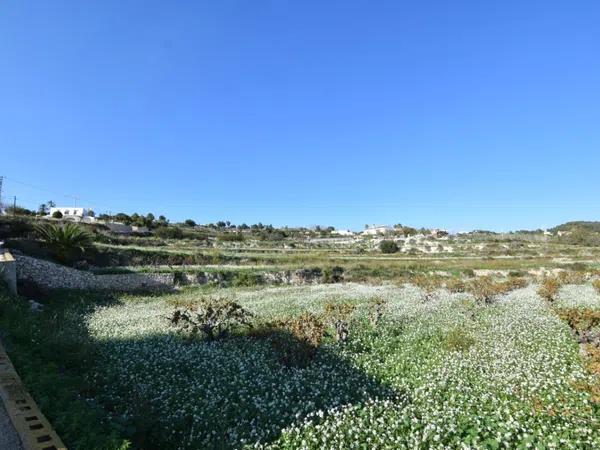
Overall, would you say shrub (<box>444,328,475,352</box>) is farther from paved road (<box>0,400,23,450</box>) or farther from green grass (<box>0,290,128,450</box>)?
paved road (<box>0,400,23,450</box>)

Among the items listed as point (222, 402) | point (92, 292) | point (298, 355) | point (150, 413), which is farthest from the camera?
point (92, 292)

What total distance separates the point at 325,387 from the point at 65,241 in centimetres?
2656

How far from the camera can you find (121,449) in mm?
4184

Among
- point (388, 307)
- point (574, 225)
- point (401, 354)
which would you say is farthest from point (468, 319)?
point (574, 225)

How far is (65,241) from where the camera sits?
27375mm

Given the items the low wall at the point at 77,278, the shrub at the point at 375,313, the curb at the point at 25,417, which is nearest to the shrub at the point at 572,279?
the shrub at the point at 375,313

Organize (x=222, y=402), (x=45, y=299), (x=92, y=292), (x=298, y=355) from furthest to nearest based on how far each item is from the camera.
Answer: (x=92, y=292)
(x=45, y=299)
(x=298, y=355)
(x=222, y=402)

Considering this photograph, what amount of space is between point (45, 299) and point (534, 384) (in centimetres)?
2121

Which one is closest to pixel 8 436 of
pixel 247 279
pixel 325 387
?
pixel 325 387

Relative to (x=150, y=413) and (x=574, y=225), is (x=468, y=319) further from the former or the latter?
(x=574, y=225)

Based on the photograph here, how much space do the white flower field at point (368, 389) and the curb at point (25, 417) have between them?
1.49m

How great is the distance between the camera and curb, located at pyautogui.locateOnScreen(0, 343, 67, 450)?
4.32m

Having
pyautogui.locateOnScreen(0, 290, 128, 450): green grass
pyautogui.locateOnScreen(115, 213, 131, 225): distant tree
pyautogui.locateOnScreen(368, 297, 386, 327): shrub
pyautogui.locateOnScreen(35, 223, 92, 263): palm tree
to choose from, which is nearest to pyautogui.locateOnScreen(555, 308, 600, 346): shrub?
pyautogui.locateOnScreen(368, 297, 386, 327): shrub

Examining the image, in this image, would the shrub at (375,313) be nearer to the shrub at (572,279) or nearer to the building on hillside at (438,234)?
the shrub at (572,279)
